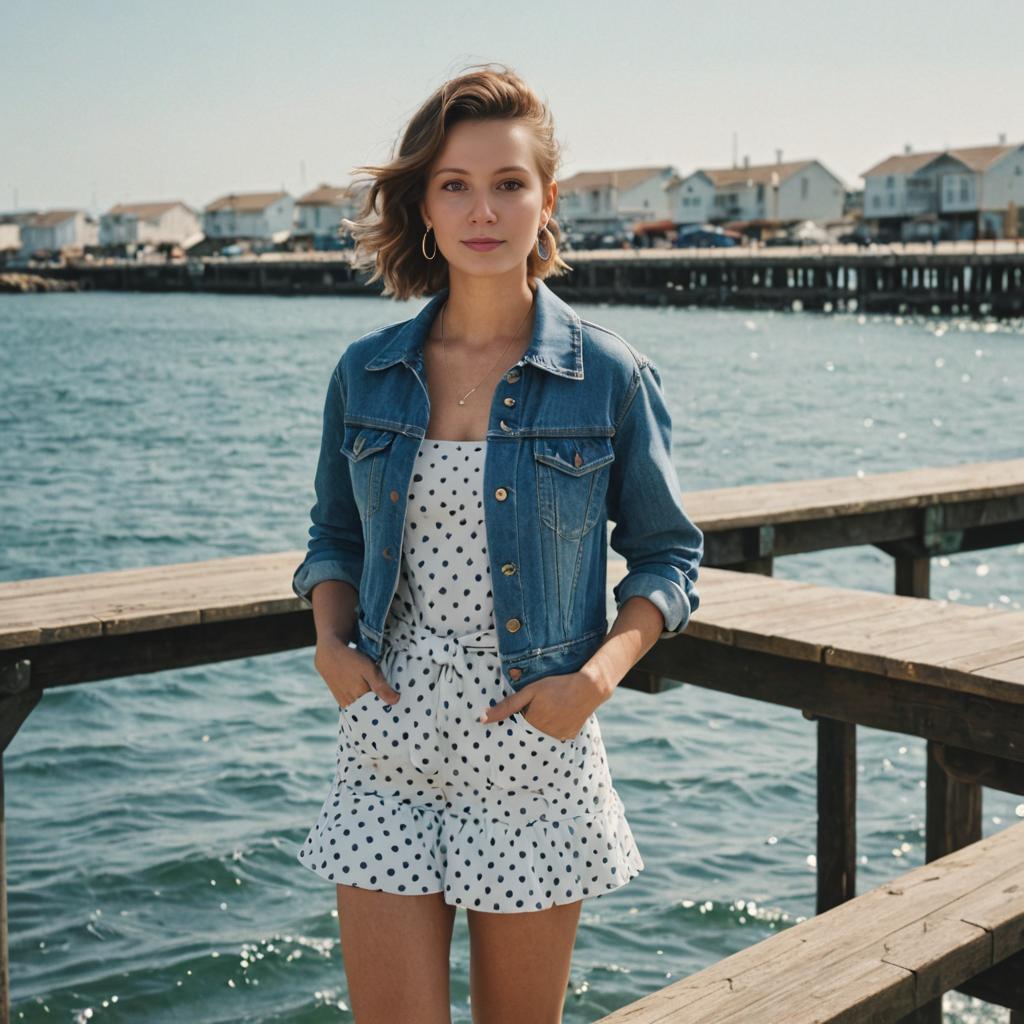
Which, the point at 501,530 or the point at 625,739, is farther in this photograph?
the point at 625,739

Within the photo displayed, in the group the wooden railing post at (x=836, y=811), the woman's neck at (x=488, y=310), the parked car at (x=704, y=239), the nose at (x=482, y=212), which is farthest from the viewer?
the parked car at (x=704, y=239)

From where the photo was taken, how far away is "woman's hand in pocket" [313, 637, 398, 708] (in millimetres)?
2691

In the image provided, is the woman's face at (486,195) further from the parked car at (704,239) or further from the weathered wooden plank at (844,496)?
the parked car at (704,239)

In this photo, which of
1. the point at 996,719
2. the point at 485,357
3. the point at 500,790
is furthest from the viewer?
the point at 996,719

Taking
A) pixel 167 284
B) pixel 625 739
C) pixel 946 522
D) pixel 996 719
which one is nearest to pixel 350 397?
pixel 996 719

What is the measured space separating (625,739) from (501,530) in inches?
312

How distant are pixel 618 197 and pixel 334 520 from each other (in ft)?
403

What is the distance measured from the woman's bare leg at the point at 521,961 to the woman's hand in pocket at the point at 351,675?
16.2 inches

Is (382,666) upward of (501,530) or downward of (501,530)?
downward

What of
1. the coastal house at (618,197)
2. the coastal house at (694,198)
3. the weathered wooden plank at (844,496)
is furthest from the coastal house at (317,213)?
the weathered wooden plank at (844,496)

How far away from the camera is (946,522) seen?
8.27 m

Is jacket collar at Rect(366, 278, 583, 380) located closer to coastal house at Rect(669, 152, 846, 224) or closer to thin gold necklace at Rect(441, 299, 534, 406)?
thin gold necklace at Rect(441, 299, 534, 406)

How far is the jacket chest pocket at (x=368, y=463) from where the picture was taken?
275 centimetres

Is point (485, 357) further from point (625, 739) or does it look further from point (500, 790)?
point (625, 739)
